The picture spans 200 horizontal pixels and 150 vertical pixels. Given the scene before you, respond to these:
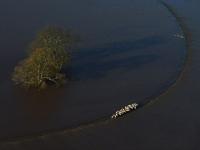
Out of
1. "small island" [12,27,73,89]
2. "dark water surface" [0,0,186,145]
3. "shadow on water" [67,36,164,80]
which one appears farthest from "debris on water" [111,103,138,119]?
"small island" [12,27,73,89]

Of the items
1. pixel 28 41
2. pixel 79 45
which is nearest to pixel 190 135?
pixel 79 45

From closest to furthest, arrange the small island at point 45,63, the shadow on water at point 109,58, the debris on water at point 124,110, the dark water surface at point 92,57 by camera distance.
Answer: the dark water surface at point 92,57 → the debris on water at point 124,110 → the small island at point 45,63 → the shadow on water at point 109,58

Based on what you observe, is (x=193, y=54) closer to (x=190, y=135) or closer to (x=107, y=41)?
(x=107, y=41)

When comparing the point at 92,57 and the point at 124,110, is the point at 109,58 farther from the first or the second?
the point at 124,110

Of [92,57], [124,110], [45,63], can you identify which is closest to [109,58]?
[92,57]

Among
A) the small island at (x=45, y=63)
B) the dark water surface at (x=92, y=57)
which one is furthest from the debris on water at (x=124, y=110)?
the small island at (x=45, y=63)

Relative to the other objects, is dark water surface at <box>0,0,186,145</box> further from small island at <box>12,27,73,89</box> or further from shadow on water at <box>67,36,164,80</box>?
small island at <box>12,27,73,89</box>

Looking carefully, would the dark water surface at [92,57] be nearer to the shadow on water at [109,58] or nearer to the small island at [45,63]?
the shadow on water at [109,58]
